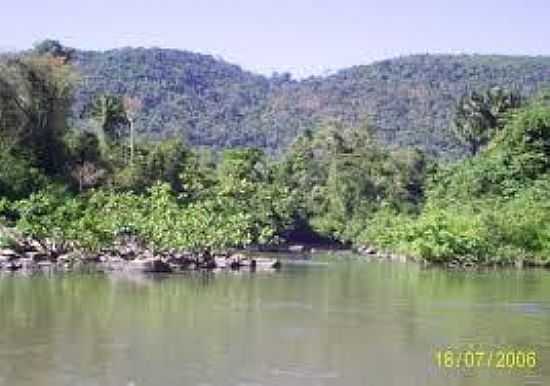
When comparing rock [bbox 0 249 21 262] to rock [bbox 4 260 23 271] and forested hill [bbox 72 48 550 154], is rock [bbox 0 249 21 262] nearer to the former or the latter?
rock [bbox 4 260 23 271]

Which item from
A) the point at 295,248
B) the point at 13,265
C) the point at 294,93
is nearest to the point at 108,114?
the point at 295,248

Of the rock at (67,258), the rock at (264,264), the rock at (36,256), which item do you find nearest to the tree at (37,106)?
the rock at (67,258)

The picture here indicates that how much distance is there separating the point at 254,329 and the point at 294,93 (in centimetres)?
11155

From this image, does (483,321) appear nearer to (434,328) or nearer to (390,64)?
(434,328)

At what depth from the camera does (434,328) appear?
19969 mm

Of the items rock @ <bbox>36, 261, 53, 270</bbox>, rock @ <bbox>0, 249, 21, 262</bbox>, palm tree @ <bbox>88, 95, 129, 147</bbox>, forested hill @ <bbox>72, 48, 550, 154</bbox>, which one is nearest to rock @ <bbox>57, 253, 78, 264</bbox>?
rock @ <bbox>36, 261, 53, 270</bbox>

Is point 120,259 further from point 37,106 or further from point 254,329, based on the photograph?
point 37,106

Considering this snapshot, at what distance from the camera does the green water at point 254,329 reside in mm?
14344

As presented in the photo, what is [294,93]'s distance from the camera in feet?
425

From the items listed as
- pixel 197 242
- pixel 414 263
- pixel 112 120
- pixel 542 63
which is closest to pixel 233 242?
pixel 197 242

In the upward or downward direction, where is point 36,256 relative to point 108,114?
downward

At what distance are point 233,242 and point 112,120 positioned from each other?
23.0 metres

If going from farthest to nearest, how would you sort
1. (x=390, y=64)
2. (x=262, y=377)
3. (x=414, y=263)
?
1. (x=390, y=64)
2. (x=414, y=263)
3. (x=262, y=377)

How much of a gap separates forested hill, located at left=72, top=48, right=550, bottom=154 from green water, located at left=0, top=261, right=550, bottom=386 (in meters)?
68.0
